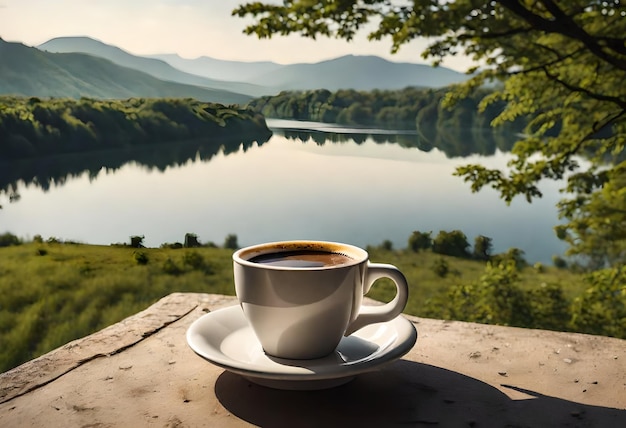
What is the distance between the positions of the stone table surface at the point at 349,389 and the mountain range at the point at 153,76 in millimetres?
3958

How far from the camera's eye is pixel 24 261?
4.95m

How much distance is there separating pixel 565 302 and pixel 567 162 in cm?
167

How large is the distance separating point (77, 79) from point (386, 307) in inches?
183

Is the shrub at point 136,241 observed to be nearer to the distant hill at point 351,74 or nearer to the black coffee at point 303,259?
the distant hill at point 351,74

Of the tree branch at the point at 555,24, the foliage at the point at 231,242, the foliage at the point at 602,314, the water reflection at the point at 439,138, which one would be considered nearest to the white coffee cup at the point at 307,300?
the tree branch at the point at 555,24

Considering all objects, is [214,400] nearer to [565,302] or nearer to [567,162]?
[567,162]

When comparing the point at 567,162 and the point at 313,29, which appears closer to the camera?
the point at 313,29

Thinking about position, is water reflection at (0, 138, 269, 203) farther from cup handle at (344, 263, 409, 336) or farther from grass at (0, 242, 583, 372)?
cup handle at (344, 263, 409, 336)

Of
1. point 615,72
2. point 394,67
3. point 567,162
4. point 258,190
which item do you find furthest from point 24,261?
point 615,72

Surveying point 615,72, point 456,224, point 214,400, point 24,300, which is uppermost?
point 615,72

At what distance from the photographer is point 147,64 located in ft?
17.0

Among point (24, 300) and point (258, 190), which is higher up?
point (258, 190)

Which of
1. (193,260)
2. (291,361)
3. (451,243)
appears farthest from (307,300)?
(451,243)

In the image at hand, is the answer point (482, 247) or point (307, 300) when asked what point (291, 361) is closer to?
Answer: point (307, 300)
